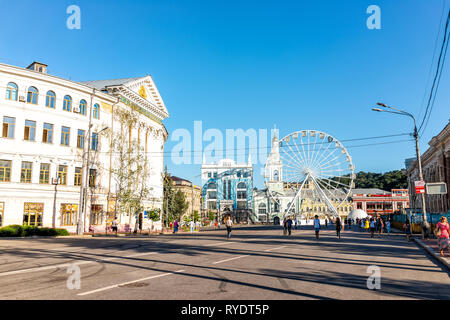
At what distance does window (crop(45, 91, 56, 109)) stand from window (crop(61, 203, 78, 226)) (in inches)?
400

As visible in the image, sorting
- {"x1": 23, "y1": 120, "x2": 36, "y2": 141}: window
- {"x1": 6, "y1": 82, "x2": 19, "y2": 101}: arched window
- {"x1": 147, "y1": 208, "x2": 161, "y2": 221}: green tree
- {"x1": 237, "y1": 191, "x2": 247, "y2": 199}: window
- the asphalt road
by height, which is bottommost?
the asphalt road

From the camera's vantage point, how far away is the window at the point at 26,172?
34938mm

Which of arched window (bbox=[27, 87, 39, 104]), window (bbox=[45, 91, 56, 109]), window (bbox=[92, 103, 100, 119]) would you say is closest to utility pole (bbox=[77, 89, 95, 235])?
window (bbox=[92, 103, 100, 119])

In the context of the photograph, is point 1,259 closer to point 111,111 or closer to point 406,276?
point 406,276

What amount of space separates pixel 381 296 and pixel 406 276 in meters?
3.78

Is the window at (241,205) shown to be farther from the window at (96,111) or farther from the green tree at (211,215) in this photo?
the window at (96,111)

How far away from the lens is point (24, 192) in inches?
1368

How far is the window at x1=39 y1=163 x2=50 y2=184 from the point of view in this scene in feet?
119

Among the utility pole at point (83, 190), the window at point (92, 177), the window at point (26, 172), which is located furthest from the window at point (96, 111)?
the window at point (26, 172)

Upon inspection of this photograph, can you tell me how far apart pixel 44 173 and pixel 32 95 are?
7.72 m

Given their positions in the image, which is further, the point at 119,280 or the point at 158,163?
the point at 158,163

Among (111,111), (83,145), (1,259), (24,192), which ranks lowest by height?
(1,259)

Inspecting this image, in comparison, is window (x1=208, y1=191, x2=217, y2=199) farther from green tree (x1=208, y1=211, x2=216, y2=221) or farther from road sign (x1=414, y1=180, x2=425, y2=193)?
road sign (x1=414, y1=180, x2=425, y2=193)
